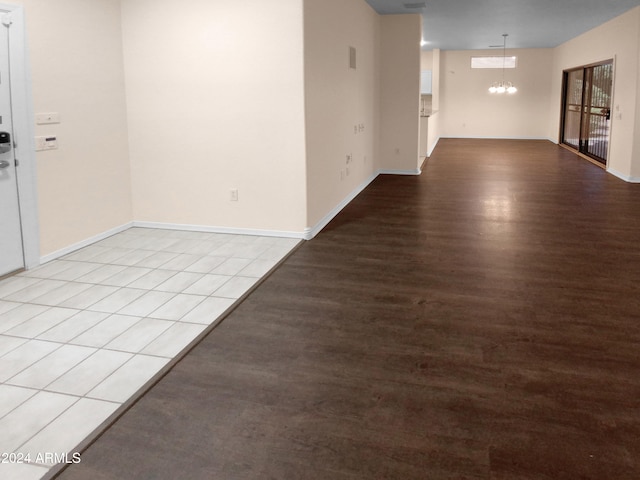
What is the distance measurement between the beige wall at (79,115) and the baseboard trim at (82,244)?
0.13ft

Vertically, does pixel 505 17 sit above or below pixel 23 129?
above

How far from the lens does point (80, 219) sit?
16.1 ft

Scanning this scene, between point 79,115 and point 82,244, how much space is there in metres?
1.13

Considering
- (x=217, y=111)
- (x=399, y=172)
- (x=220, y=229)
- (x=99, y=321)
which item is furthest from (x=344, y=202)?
(x=99, y=321)

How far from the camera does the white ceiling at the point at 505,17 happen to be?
7.91 meters

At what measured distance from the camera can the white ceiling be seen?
7.91 m

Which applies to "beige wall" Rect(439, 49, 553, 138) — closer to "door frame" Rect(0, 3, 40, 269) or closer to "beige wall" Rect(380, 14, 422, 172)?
"beige wall" Rect(380, 14, 422, 172)

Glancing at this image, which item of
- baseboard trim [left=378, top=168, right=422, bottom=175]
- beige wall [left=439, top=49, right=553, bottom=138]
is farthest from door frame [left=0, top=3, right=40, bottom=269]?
beige wall [left=439, top=49, right=553, bottom=138]

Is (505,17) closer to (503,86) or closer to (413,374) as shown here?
(503,86)

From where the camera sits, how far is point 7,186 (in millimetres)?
4125

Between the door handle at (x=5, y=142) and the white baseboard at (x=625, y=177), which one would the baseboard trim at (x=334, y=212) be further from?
the white baseboard at (x=625, y=177)

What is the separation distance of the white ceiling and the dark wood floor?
431 centimetres

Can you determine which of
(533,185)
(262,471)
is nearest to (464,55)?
(533,185)

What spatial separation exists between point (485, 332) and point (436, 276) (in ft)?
3.37
